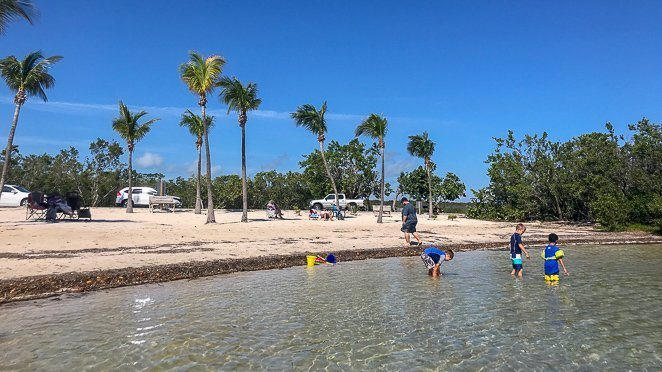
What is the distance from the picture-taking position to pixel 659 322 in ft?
24.2

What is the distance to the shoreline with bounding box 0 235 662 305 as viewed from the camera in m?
8.91

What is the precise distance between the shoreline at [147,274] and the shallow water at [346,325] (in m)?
0.54

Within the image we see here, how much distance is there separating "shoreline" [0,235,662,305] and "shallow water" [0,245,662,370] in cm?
54

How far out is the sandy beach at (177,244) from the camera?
10977 millimetres

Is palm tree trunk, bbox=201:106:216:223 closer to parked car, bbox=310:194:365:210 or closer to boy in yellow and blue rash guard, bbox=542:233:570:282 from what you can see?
parked car, bbox=310:194:365:210

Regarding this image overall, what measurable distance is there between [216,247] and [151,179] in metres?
39.2

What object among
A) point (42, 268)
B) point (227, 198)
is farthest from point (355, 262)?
point (227, 198)

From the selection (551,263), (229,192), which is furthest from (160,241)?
(229,192)

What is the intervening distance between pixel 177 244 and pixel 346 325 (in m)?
10.5

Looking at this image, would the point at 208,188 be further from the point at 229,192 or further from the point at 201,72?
the point at 229,192

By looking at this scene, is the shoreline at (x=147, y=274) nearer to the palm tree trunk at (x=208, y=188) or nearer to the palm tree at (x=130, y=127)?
the palm tree trunk at (x=208, y=188)

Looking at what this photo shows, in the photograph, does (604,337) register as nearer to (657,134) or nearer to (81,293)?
(81,293)

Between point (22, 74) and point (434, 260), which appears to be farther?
point (22, 74)

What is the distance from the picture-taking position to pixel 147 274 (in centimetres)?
1080
